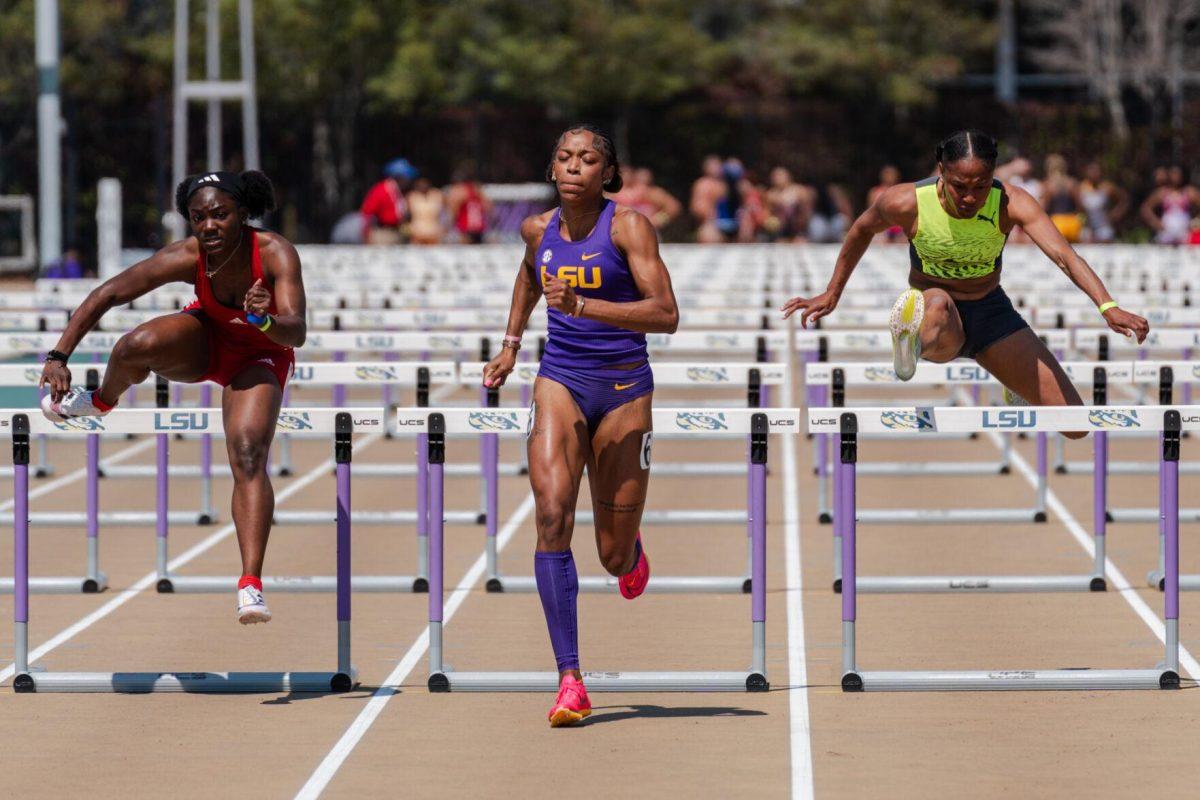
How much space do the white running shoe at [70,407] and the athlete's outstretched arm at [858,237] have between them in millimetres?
2588

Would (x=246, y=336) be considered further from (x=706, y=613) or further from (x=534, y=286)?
(x=706, y=613)

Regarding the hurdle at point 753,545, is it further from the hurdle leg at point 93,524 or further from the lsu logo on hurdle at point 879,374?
the lsu logo on hurdle at point 879,374

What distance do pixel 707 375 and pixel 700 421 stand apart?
10.2ft

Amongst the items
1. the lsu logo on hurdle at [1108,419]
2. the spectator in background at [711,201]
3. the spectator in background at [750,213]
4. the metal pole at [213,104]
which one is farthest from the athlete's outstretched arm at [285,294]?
the spectator in background at [750,213]

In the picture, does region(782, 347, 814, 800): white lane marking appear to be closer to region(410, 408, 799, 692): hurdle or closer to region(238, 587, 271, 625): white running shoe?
region(410, 408, 799, 692): hurdle

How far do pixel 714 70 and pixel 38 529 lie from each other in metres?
36.3

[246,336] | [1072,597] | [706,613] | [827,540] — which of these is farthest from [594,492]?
[827,540]

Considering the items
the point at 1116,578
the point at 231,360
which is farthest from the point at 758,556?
the point at 1116,578

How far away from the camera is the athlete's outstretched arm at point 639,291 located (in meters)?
8.00

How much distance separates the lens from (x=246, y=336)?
9.02 meters

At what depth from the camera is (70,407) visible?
29.2ft

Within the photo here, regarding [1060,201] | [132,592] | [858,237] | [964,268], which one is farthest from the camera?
[1060,201]

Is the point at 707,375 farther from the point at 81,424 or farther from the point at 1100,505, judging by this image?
the point at 81,424

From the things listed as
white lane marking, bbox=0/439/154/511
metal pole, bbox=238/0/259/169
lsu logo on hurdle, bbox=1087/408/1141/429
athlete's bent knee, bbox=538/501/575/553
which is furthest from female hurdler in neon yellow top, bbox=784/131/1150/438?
metal pole, bbox=238/0/259/169
